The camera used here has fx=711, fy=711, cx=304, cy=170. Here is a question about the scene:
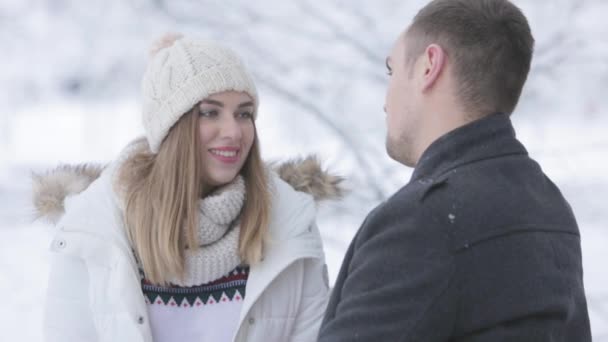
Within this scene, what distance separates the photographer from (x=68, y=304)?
1527mm

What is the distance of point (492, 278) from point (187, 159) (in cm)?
85

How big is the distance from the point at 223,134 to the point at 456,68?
2.26 feet

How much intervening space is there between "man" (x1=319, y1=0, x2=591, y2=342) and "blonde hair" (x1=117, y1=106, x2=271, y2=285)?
0.62m

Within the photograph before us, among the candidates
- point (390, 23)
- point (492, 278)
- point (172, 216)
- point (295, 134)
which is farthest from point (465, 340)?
point (390, 23)

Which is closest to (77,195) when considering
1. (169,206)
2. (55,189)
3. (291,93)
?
(55,189)

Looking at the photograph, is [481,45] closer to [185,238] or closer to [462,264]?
[462,264]

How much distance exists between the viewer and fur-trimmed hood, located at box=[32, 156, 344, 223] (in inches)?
69.9

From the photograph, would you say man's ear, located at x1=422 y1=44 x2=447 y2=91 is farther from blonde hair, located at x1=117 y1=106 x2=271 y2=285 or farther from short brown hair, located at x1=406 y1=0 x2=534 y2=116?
blonde hair, located at x1=117 y1=106 x2=271 y2=285

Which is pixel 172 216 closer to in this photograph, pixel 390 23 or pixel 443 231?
pixel 443 231

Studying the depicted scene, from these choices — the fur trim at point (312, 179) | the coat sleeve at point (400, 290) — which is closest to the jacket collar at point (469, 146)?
the coat sleeve at point (400, 290)

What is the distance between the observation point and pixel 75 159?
215 cm

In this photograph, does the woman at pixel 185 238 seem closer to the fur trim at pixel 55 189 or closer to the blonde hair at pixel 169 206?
the blonde hair at pixel 169 206

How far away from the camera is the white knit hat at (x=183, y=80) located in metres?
1.54

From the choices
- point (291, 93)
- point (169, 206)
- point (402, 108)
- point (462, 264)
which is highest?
point (291, 93)
